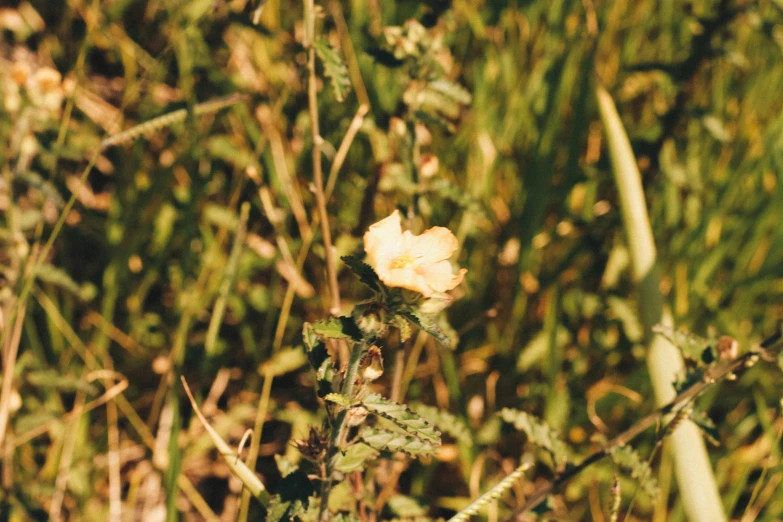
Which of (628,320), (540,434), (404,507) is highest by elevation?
(628,320)

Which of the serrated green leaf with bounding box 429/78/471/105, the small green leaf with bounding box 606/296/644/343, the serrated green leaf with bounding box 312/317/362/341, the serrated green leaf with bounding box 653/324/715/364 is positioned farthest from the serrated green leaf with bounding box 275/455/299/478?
the small green leaf with bounding box 606/296/644/343

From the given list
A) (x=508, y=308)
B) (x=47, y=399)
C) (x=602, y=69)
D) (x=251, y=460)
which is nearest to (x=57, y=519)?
(x=47, y=399)

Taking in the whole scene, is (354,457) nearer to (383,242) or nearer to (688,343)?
(383,242)

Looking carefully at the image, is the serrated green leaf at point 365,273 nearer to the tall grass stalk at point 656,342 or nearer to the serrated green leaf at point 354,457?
the serrated green leaf at point 354,457

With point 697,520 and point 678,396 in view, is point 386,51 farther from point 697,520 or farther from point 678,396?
point 697,520

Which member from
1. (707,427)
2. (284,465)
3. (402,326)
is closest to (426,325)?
(402,326)

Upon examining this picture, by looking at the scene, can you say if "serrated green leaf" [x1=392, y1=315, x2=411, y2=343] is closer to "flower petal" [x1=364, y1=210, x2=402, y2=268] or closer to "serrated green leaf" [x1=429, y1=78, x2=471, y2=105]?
"flower petal" [x1=364, y1=210, x2=402, y2=268]

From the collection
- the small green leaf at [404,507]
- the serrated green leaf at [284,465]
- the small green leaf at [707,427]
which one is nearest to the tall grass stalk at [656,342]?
the small green leaf at [707,427]
